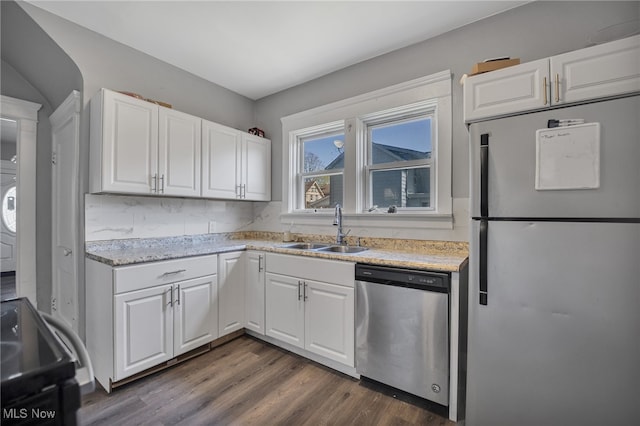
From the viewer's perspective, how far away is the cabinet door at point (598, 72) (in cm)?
124

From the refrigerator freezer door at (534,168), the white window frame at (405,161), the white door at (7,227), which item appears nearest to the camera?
the refrigerator freezer door at (534,168)

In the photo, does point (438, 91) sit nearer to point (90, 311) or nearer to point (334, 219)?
point (334, 219)

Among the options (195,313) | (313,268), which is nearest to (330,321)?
(313,268)

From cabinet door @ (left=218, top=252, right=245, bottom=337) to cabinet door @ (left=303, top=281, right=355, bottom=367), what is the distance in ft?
2.48

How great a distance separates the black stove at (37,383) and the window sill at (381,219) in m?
2.26

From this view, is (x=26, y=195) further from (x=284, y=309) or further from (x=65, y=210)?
(x=284, y=309)

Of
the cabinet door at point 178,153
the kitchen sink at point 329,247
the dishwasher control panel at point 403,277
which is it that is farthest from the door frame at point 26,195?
the dishwasher control panel at point 403,277

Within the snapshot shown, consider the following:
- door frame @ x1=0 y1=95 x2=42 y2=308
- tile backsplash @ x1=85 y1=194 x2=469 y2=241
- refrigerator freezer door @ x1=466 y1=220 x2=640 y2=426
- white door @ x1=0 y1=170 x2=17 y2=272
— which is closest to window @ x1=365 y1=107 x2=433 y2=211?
tile backsplash @ x1=85 y1=194 x2=469 y2=241

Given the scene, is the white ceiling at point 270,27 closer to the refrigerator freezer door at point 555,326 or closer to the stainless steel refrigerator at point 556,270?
the stainless steel refrigerator at point 556,270

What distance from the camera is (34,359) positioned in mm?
585

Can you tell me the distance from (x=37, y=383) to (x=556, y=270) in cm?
185

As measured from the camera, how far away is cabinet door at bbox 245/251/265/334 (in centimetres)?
254

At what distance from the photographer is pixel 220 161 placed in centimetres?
288

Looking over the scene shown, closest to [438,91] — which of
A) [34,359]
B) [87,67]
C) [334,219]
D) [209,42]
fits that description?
[334,219]
